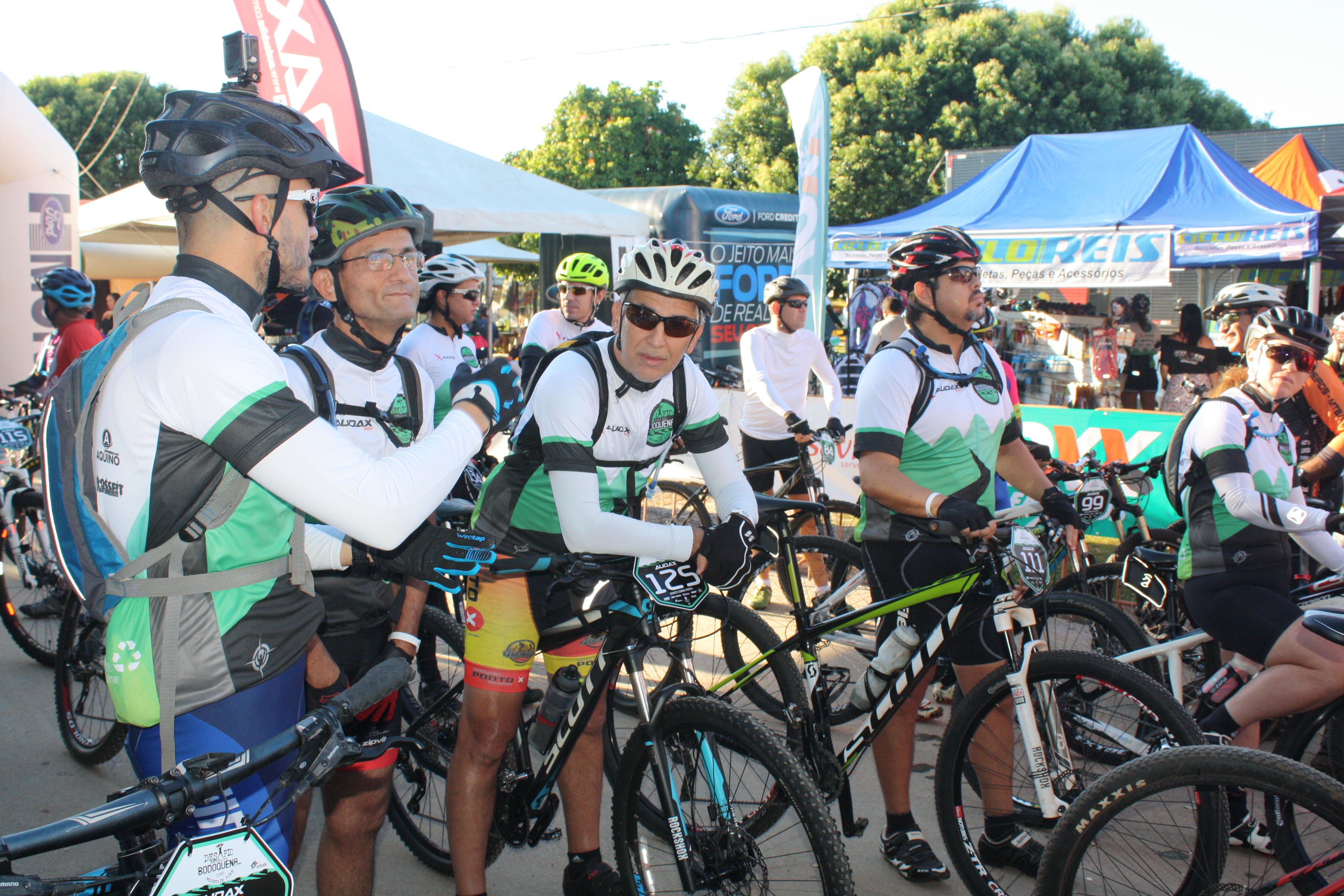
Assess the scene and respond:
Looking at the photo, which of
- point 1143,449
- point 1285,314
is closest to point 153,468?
point 1285,314

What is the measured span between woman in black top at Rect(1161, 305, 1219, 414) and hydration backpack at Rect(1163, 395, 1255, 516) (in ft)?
25.0

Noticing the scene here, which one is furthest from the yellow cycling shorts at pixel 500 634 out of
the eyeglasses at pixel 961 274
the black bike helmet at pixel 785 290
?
the black bike helmet at pixel 785 290

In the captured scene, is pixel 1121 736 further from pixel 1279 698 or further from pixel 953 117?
pixel 953 117

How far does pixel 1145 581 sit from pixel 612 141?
28.4 meters

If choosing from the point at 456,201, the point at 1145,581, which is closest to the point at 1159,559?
the point at 1145,581

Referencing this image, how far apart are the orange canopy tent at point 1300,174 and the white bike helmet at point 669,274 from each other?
1216 centimetres

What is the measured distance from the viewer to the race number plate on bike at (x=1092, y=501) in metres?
3.59

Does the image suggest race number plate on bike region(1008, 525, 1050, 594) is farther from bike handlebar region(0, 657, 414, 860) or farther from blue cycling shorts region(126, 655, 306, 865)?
blue cycling shorts region(126, 655, 306, 865)

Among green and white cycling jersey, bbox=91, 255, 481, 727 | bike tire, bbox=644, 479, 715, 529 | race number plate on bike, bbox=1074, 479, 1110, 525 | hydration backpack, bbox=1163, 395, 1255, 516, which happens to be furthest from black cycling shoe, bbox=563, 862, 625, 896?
bike tire, bbox=644, 479, 715, 529

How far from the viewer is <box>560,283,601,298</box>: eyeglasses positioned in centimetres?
692

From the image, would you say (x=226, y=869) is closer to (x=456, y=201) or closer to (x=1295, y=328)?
(x=1295, y=328)

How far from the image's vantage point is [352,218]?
272 cm

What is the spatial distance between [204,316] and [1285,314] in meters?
3.75

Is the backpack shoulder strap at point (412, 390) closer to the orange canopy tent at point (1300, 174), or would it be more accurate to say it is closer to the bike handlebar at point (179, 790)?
the bike handlebar at point (179, 790)
